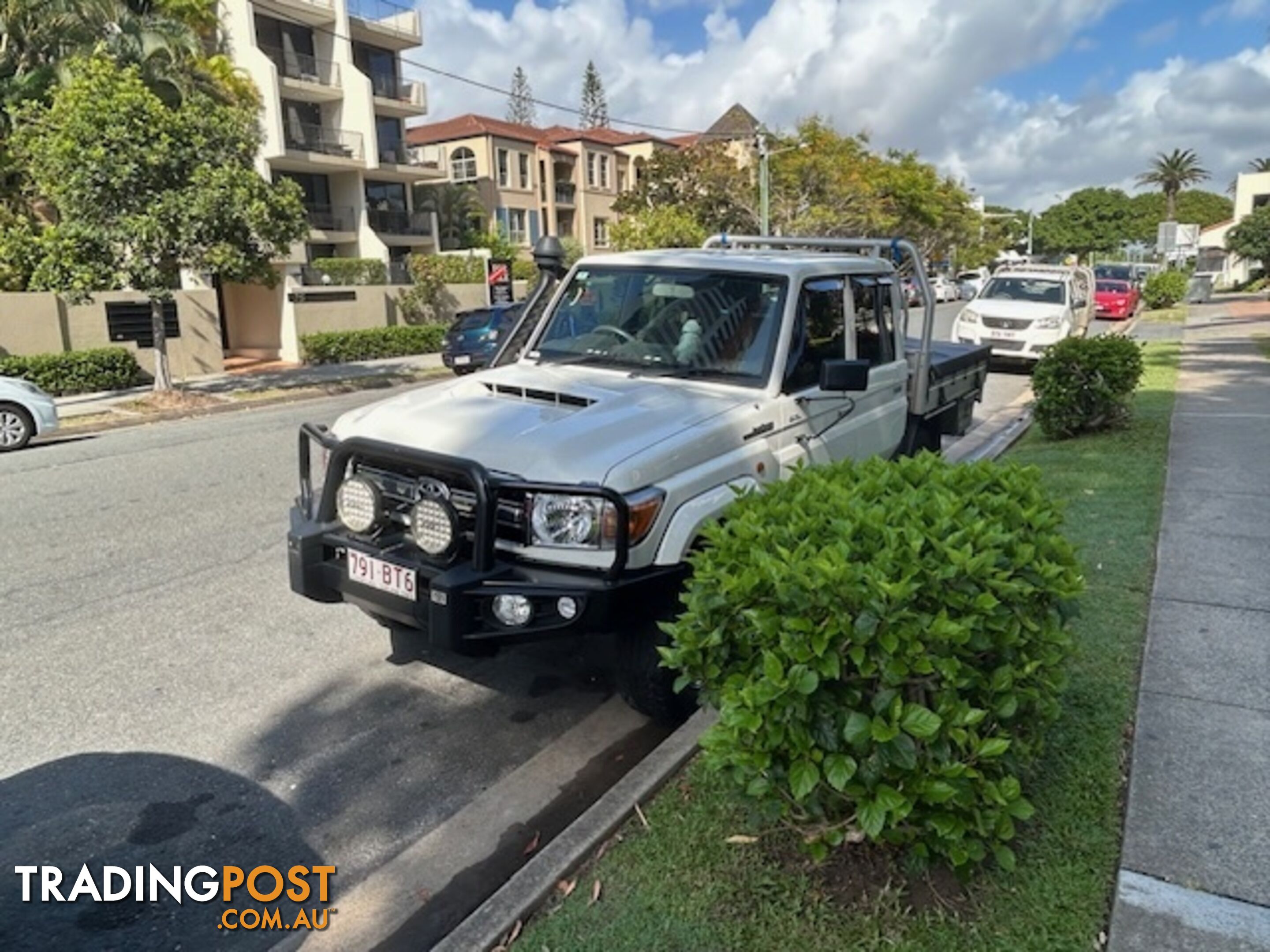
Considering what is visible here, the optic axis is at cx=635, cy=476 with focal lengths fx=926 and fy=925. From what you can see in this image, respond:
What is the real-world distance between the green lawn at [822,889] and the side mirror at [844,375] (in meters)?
1.59

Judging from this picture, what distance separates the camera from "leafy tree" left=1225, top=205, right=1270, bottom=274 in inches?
1706

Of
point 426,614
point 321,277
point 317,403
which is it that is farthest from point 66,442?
point 321,277

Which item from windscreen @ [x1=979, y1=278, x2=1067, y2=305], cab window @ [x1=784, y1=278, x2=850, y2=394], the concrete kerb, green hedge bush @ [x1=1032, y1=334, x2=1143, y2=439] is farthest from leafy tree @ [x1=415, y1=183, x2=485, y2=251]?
the concrete kerb

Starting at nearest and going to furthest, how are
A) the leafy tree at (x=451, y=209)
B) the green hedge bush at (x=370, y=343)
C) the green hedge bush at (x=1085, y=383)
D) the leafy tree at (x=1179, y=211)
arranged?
the green hedge bush at (x=1085, y=383) → the green hedge bush at (x=370, y=343) → the leafy tree at (x=451, y=209) → the leafy tree at (x=1179, y=211)

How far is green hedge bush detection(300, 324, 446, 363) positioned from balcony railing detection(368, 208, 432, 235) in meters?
10.9

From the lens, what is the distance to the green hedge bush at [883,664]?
2283 mm

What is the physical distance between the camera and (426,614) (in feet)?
11.4

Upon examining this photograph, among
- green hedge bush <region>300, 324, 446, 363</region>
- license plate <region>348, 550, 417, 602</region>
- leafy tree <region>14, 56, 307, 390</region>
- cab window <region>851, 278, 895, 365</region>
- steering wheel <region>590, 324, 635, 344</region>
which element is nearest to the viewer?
license plate <region>348, 550, 417, 602</region>

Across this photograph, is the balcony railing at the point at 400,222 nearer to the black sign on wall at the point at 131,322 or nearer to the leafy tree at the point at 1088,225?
the black sign on wall at the point at 131,322

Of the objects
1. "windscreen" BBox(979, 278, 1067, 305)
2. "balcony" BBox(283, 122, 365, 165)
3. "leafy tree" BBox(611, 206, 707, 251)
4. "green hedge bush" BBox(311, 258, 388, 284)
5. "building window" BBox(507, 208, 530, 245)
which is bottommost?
"windscreen" BBox(979, 278, 1067, 305)

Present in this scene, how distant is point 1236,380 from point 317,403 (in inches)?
563

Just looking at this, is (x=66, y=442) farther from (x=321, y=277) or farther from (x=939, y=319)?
(x=939, y=319)

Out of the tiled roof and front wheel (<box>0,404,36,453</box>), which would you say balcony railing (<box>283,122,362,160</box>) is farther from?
front wheel (<box>0,404,36,453</box>)

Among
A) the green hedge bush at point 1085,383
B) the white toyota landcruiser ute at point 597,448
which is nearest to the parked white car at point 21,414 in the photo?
the white toyota landcruiser ute at point 597,448
